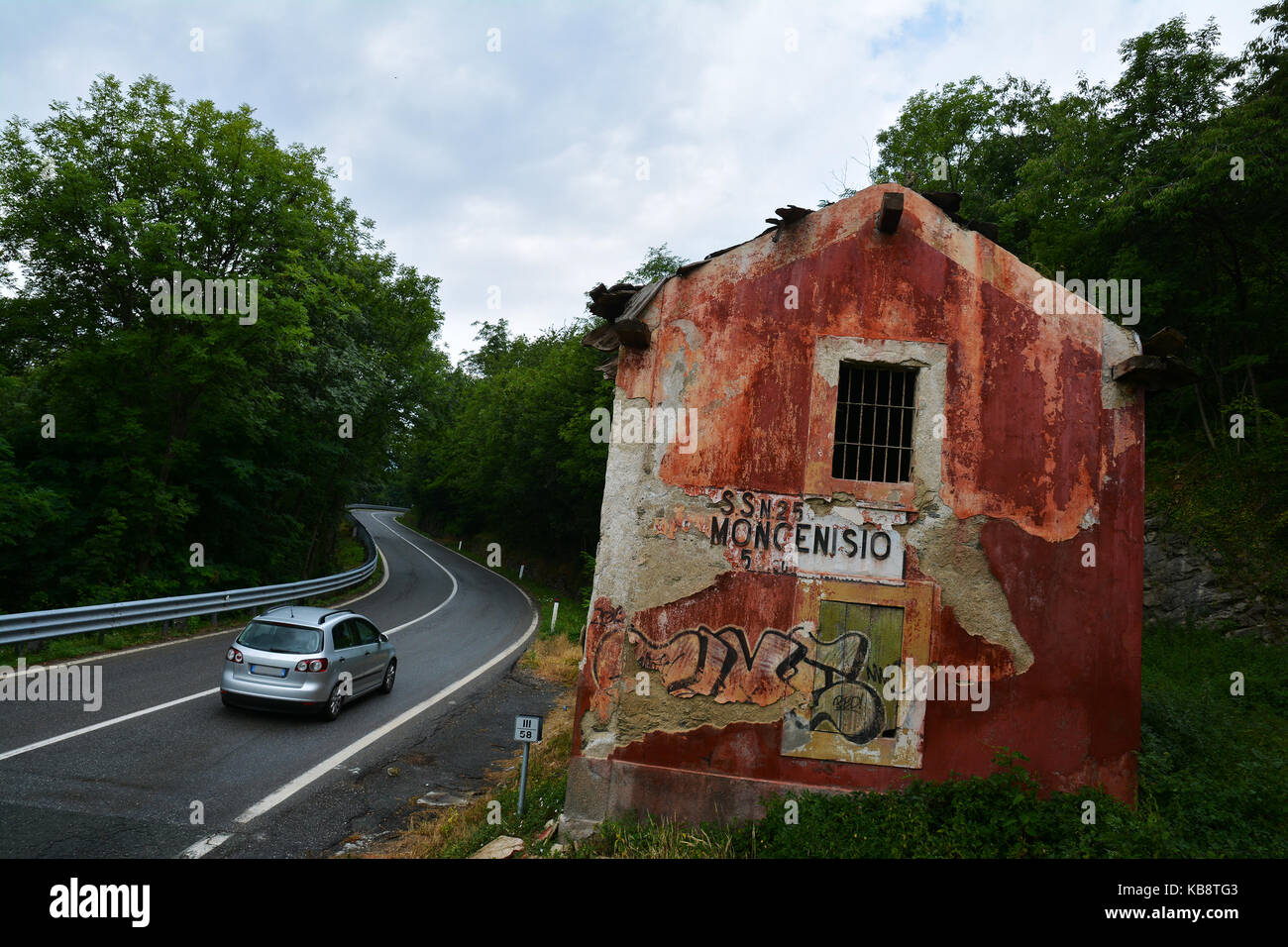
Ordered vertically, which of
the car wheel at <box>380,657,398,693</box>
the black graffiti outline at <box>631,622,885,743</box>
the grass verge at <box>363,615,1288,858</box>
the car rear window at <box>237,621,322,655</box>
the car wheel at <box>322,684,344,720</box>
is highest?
the black graffiti outline at <box>631,622,885,743</box>

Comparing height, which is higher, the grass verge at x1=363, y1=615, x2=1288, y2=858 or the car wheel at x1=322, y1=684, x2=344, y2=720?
the grass verge at x1=363, y1=615, x2=1288, y2=858

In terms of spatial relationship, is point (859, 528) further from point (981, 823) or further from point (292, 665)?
point (292, 665)

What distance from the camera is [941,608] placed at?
6.93 meters

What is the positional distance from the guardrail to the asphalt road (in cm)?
84

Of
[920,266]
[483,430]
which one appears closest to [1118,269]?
[920,266]

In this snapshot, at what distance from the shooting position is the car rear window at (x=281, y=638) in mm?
9531

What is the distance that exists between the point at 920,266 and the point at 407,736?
936 centimetres

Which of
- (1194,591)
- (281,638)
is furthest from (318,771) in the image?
(1194,591)

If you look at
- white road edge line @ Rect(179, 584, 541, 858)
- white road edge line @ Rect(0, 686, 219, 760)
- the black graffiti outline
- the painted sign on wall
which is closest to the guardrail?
white road edge line @ Rect(0, 686, 219, 760)

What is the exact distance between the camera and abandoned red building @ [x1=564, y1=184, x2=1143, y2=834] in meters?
6.78

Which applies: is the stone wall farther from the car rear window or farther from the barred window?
the car rear window

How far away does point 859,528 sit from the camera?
7039 mm

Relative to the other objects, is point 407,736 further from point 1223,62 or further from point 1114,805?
point 1223,62

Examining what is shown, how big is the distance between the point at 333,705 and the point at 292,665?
3.35 ft
